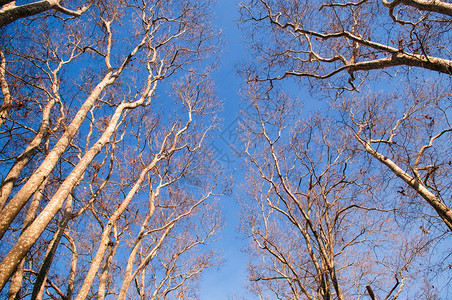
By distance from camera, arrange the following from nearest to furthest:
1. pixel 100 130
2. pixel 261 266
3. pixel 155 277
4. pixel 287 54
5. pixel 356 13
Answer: pixel 356 13
pixel 287 54
pixel 100 130
pixel 261 266
pixel 155 277

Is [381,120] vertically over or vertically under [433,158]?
over

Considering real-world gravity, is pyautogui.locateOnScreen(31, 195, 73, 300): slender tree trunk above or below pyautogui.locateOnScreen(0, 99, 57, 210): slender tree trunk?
below

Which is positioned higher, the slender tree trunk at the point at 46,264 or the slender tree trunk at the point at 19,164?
the slender tree trunk at the point at 19,164

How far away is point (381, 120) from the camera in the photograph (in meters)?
7.90

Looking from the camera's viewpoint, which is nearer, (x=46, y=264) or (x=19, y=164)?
(x=19, y=164)

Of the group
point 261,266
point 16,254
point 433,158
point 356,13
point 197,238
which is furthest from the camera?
point 197,238

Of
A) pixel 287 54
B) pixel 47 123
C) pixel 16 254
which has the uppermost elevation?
pixel 287 54

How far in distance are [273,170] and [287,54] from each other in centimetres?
444

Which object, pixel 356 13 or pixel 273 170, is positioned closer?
pixel 356 13

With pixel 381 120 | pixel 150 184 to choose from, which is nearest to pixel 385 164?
pixel 381 120

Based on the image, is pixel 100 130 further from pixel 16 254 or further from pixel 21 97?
pixel 16 254

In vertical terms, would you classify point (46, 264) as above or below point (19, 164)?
below

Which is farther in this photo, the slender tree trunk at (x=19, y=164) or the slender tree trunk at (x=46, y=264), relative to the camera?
the slender tree trunk at (x=46, y=264)

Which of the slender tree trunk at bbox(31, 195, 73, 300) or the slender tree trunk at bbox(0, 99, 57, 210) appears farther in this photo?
the slender tree trunk at bbox(31, 195, 73, 300)
